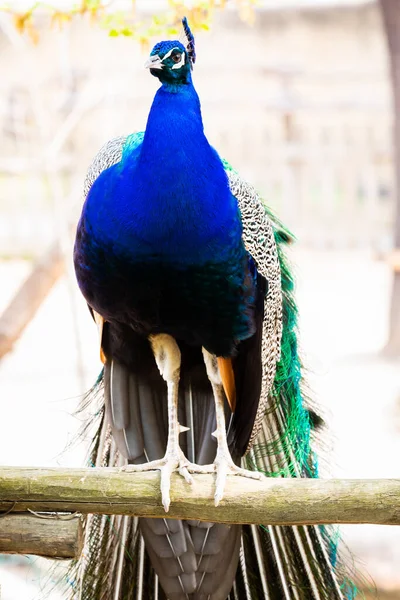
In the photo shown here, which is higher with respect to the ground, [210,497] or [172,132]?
[172,132]

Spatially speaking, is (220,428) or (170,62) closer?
(170,62)

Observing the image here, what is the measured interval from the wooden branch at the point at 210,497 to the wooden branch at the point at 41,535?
3 centimetres

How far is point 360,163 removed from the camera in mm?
6699

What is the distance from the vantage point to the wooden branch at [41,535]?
1.85 meters

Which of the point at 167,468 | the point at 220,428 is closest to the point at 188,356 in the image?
the point at 220,428

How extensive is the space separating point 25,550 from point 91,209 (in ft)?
2.60

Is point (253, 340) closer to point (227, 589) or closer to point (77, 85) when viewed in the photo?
point (227, 589)

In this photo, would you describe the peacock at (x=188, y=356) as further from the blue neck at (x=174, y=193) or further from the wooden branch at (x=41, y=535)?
the wooden branch at (x=41, y=535)

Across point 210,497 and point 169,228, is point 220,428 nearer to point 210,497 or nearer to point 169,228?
point 210,497

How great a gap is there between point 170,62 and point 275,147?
4871mm

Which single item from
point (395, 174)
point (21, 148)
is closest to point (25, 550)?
point (395, 174)

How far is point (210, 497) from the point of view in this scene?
1.92 m

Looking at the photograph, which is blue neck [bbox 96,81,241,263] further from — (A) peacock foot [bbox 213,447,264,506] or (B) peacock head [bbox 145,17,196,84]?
(A) peacock foot [bbox 213,447,264,506]

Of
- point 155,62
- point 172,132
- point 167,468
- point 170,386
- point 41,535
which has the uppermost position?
point 155,62
